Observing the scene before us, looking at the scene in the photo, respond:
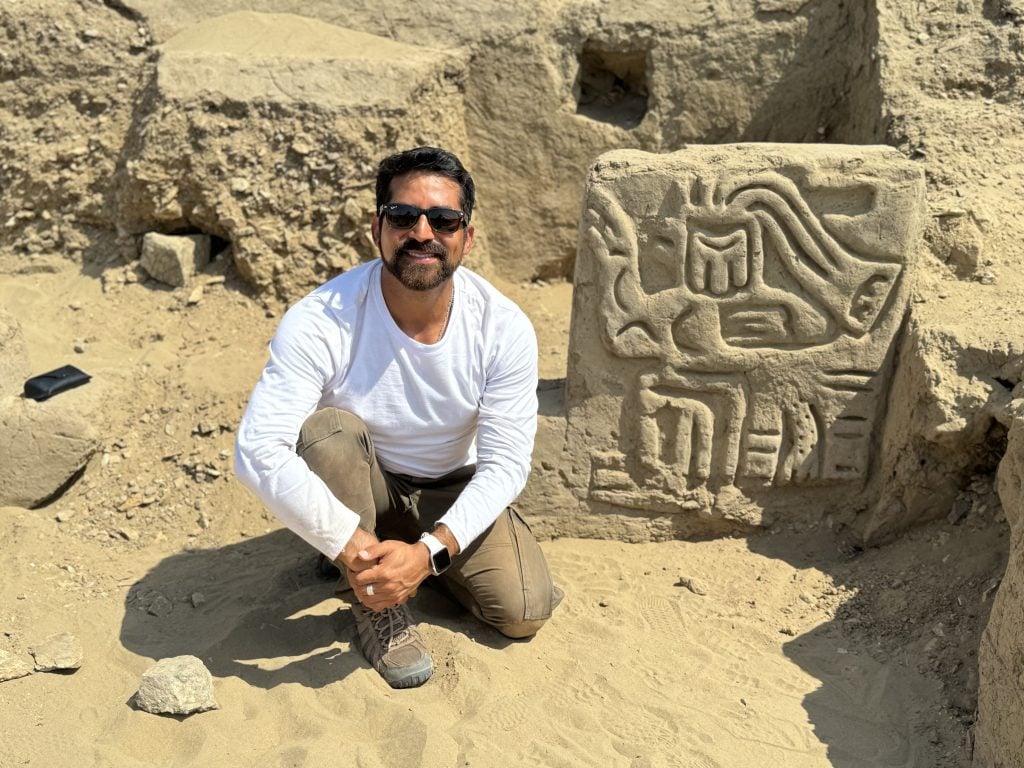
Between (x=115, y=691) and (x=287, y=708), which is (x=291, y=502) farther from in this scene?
(x=115, y=691)

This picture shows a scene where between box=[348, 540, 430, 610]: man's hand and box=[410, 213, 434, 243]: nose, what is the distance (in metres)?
0.85

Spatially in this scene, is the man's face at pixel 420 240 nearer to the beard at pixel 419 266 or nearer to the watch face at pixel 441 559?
the beard at pixel 419 266

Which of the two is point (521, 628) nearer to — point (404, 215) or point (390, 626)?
point (390, 626)

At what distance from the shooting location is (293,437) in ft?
9.82

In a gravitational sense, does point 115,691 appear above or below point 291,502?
below

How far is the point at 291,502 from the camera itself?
9.57ft

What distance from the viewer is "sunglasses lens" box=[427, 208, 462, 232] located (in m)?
3.08

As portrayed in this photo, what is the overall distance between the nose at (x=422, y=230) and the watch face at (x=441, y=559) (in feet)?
2.85

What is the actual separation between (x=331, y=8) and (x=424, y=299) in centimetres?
310

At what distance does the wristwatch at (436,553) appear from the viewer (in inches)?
118

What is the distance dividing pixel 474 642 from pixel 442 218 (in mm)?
1311

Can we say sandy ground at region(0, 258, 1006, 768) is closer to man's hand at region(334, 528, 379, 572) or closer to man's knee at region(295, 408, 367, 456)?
man's hand at region(334, 528, 379, 572)

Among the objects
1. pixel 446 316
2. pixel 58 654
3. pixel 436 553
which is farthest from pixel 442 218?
pixel 58 654

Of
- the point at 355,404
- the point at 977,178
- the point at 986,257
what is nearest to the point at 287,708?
the point at 355,404
